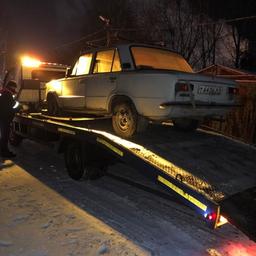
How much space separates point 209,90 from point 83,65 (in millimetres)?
2840

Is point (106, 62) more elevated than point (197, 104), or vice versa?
point (106, 62)

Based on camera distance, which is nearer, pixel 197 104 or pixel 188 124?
pixel 197 104

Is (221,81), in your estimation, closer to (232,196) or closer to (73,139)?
(232,196)

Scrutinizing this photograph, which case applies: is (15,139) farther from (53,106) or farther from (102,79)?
(102,79)

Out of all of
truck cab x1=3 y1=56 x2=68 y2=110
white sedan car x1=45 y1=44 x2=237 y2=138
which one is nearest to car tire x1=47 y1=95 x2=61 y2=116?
white sedan car x1=45 y1=44 x2=237 y2=138

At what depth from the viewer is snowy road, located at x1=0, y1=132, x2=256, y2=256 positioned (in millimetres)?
4023

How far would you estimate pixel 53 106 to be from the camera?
8539mm

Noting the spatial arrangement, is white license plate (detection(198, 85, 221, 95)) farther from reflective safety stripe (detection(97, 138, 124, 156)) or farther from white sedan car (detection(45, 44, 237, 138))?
reflective safety stripe (detection(97, 138, 124, 156))

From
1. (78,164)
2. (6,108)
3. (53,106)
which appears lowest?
(78,164)

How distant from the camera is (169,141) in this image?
5.86 m

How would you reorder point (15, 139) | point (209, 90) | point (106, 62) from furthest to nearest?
point (15, 139) → point (106, 62) → point (209, 90)

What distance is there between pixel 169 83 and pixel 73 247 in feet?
8.55

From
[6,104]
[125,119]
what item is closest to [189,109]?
[125,119]

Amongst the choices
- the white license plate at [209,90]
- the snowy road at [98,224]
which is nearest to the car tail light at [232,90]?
the white license plate at [209,90]
